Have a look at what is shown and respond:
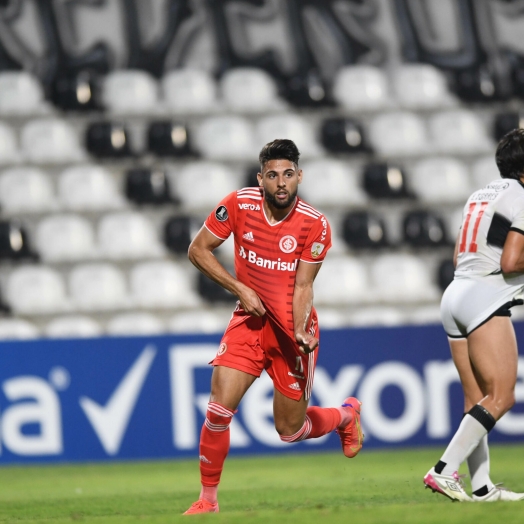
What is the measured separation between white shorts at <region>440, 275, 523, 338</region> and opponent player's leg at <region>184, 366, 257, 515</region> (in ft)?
3.95

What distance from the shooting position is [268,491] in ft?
22.5

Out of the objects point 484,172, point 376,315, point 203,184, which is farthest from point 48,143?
point 484,172

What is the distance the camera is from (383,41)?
A: 42.2 ft

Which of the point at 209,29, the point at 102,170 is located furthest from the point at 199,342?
the point at 209,29

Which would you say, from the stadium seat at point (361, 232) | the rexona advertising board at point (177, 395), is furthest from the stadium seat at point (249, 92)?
the rexona advertising board at point (177, 395)

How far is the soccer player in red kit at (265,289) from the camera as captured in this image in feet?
18.0

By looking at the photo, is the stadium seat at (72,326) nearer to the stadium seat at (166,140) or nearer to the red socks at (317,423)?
the stadium seat at (166,140)

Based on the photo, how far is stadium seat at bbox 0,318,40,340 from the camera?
392 inches

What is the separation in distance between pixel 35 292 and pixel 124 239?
1091mm

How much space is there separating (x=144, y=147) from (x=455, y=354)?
677 cm

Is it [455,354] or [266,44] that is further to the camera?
[266,44]

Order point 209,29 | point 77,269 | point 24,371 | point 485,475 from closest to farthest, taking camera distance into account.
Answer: point 485,475, point 24,371, point 77,269, point 209,29

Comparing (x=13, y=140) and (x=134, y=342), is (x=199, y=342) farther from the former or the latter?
(x=13, y=140)

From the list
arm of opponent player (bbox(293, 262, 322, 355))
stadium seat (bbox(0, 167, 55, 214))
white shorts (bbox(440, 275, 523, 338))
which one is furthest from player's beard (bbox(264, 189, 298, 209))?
stadium seat (bbox(0, 167, 55, 214))
